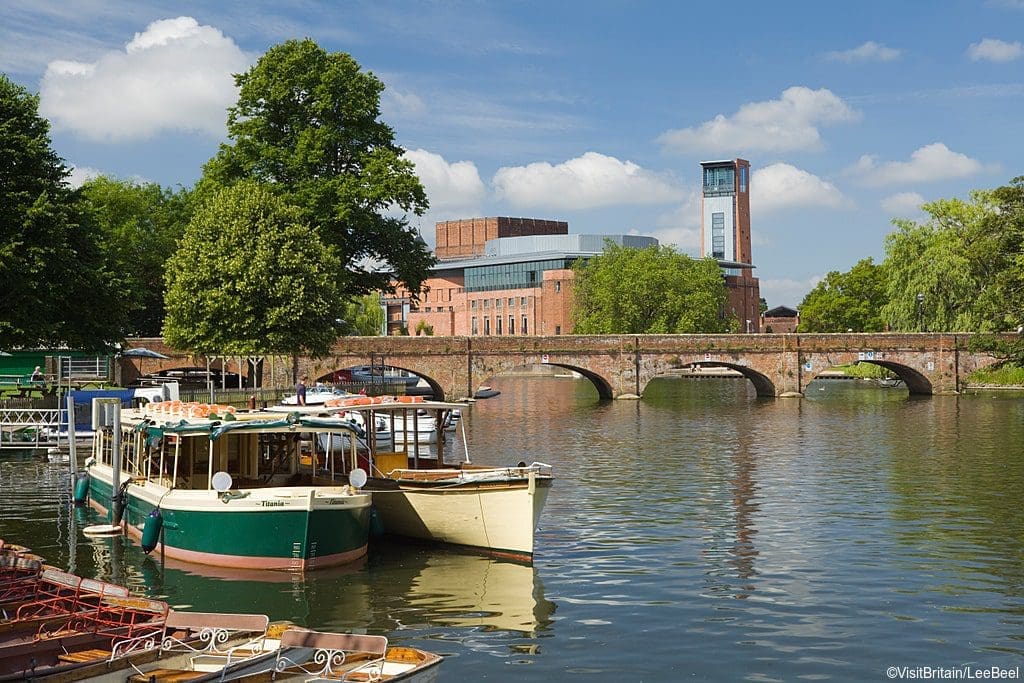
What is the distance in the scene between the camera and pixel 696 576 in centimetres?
2097

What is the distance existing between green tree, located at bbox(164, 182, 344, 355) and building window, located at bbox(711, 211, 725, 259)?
483 feet

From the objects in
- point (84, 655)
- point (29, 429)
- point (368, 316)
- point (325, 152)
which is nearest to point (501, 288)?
point (368, 316)

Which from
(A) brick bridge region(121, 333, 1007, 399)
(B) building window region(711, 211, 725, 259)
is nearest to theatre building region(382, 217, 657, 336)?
(B) building window region(711, 211, 725, 259)

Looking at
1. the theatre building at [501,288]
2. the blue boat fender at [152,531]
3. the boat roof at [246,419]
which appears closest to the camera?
the blue boat fender at [152,531]

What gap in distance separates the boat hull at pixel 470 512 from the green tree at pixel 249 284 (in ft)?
82.4

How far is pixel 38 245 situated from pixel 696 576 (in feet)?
99.9

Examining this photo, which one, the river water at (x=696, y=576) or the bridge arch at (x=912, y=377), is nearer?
the river water at (x=696, y=576)

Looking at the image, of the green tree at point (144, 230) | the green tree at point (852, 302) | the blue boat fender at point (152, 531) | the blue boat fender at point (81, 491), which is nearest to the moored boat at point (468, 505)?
the blue boat fender at point (152, 531)

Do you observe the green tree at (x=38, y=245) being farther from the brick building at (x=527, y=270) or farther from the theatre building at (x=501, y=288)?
the theatre building at (x=501, y=288)

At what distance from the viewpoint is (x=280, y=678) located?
12719 mm

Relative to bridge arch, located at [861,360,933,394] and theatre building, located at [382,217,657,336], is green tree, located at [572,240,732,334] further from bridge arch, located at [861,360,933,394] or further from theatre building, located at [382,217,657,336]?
theatre building, located at [382,217,657,336]

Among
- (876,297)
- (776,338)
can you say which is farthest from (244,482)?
(876,297)

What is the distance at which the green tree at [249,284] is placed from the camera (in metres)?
47.4

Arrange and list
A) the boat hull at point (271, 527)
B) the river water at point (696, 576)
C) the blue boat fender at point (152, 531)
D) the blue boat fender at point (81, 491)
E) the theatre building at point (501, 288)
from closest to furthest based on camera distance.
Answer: the river water at point (696, 576), the boat hull at point (271, 527), the blue boat fender at point (152, 531), the blue boat fender at point (81, 491), the theatre building at point (501, 288)
